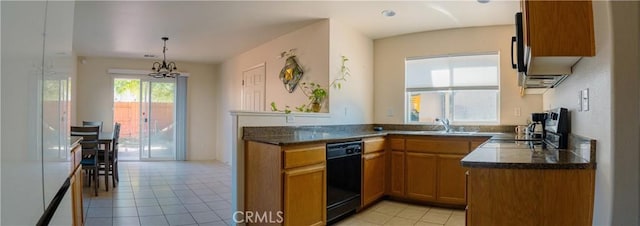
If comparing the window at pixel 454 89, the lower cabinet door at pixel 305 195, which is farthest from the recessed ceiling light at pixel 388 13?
the lower cabinet door at pixel 305 195

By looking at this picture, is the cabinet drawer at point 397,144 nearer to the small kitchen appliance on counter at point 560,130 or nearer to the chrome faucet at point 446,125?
the chrome faucet at point 446,125

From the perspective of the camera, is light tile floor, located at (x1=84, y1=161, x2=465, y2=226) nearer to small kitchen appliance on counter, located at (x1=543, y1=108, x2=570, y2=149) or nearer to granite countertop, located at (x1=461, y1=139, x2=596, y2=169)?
small kitchen appliance on counter, located at (x1=543, y1=108, x2=570, y2=149)

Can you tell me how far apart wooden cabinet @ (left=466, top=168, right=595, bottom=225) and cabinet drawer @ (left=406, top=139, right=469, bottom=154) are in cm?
211

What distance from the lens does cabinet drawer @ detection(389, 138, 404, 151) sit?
384cm

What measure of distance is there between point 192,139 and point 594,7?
24.1 feet

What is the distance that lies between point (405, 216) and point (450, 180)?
65cm

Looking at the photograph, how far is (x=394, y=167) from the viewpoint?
3883mm

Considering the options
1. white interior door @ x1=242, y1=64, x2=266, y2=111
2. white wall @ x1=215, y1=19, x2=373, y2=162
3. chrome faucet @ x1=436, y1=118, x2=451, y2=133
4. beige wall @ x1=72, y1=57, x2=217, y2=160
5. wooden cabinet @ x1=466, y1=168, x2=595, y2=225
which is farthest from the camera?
beige wall @ x1=72, y1=57, x2=217, y2=160

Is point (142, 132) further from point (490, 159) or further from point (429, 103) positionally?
point (490, 159)

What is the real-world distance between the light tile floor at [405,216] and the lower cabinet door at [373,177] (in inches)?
5.3

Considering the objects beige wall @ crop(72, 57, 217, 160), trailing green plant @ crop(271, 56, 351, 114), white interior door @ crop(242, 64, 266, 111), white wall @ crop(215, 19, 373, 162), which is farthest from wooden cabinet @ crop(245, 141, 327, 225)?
beige wall @ crop(72, 57, 217, 160)

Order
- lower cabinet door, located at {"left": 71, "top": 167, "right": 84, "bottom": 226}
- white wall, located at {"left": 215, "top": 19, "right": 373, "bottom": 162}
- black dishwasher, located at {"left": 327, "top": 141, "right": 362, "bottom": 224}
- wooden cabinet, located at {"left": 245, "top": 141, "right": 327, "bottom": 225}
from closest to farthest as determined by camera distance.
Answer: lower cabinet door, located at {"left": 71, "top": 167, "right": 84, "bottom": 226}
wooden cabinet, located at {"left": 245, "top": 141, "right": 327, "bottom": 225}
black dishwasher, located at {"left": 327, "top": 141, "right": 362, "bottom": 224}
white wall, located at {"left": 215, "top": 19, "right": 373, "bottom": 162}

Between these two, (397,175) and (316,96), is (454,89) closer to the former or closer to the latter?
(397,175)

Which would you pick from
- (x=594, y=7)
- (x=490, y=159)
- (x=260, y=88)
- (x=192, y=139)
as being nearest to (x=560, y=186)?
(x=490, y=159)
